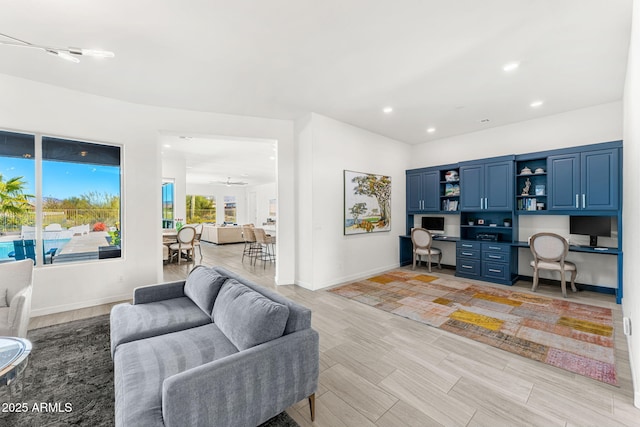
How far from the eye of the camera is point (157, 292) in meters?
2.72

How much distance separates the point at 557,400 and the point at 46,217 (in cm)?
588

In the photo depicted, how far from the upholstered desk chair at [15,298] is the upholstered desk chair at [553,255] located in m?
6.54

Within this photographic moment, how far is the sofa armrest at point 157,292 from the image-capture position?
2.64 meters

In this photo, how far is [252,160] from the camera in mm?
8320

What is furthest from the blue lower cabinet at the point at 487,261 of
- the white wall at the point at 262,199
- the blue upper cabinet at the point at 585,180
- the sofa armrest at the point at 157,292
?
the white wall at the point at 262,199

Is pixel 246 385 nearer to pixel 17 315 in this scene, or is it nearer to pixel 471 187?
pixel 17 315

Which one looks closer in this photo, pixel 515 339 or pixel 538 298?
pixel 515 339

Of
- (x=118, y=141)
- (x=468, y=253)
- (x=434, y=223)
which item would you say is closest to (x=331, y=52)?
(x=118, y=141)

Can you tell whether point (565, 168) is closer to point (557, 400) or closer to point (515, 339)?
point (515, 339)

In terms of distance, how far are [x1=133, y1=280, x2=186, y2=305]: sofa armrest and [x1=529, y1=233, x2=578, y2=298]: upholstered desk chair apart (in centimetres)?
530

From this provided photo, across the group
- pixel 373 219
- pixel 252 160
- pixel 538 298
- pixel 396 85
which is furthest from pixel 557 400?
pixel 252 160

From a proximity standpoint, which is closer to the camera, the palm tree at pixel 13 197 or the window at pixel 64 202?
the palm tree at pixel 13 197

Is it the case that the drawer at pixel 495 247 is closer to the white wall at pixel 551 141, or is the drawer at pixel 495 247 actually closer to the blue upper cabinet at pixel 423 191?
the white wall at pixel 551 141

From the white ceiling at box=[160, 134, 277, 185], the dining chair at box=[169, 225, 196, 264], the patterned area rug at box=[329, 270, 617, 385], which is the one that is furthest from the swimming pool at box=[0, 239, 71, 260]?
the patterned area rug at box=[329, 270, 617, 385]
